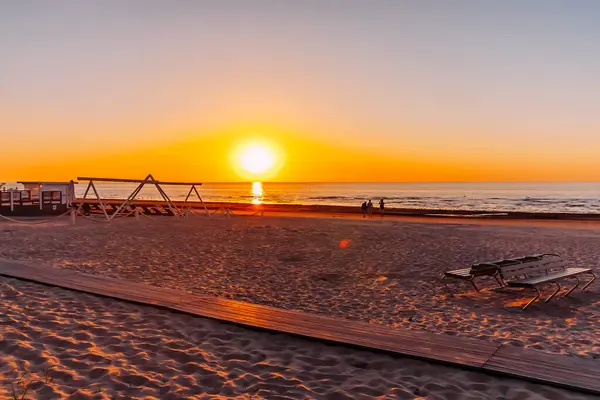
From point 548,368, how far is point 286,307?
374 cm

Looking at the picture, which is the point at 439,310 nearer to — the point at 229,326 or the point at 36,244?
the point at 229,326

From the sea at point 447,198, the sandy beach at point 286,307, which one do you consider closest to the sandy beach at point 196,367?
the sandy beach at point 286,307

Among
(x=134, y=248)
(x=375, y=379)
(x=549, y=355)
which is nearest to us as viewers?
(x=375, y=379)

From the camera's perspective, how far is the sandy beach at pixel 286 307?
4.18 metres

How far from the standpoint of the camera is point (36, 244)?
42.0 feet

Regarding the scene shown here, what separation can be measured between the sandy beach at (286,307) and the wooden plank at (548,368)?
14cm

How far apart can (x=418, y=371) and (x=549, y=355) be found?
1416mm

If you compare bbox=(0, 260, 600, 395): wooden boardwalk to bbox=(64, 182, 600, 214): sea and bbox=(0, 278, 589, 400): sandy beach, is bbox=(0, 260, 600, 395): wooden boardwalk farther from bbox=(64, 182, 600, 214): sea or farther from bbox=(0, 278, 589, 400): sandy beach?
bbox=(64, 182, 600, 214): sea

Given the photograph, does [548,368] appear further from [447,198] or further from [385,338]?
[447,198]

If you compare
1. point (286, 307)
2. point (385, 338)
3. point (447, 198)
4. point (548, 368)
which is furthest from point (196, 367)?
point (447, 198)

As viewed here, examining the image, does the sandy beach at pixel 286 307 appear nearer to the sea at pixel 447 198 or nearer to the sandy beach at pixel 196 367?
the sandy beach at pixel 196 367

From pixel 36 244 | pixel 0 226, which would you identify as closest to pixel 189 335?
pixel 36 244

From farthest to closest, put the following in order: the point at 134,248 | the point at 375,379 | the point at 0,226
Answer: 1. the point at 0,226
2. the point at 134,248
3. the point at 375,379

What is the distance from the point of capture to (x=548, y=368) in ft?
14.1
